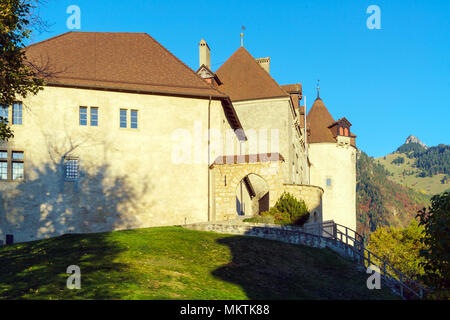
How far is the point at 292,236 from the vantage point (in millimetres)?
27344

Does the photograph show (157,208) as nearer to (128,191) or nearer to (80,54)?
(128,191)

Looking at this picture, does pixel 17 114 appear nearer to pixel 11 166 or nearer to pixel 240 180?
pixel 11 166

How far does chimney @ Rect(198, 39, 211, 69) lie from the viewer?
136ft

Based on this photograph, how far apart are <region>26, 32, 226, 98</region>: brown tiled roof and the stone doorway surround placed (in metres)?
5.20

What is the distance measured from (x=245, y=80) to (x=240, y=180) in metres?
15.9

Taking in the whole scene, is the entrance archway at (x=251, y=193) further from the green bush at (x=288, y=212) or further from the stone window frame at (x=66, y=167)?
the stone window frame at (x=66, y=167)

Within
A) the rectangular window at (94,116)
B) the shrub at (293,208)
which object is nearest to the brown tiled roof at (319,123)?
the shrub at (293,208)

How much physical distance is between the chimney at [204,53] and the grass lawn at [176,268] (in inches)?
762

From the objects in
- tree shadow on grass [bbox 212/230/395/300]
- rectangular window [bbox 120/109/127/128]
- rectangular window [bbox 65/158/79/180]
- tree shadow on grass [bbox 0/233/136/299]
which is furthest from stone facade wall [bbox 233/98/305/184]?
tree shadow on grass [bbox 0/233/136/299]

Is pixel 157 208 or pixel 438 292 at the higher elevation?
pixel 157 208
